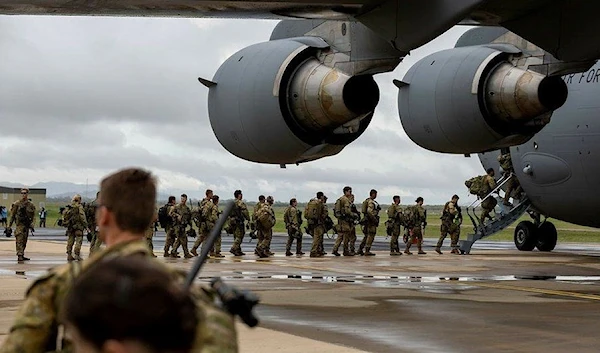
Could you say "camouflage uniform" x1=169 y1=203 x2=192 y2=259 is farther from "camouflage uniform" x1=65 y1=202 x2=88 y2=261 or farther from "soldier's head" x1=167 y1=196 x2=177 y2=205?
"camouflage uniform" x1=65 y1=202 x2=88 y2=261

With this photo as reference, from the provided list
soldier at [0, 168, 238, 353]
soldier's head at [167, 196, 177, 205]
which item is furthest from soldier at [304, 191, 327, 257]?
soldier at [0, 168, 238, 353]

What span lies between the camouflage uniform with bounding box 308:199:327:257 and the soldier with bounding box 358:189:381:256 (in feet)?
3.00

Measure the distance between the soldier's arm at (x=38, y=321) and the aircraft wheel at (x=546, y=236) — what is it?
884 inches

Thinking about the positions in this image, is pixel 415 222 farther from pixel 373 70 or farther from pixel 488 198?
pixel 373 70

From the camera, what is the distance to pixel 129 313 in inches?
73.5

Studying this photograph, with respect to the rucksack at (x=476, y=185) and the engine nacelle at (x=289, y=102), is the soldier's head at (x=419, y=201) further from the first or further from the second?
the engine nacelle at (x=289, y=102)

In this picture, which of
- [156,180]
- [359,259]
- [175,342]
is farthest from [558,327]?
[359,259]

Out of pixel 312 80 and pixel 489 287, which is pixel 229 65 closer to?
pixel 312 80

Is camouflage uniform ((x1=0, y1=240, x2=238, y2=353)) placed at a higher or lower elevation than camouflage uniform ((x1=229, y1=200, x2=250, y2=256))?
lower

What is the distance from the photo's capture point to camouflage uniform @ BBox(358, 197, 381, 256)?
77.4ft

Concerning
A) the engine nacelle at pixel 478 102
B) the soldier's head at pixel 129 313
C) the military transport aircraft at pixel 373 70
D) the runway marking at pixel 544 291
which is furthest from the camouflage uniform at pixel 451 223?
the soldier's head at pixel 129 313

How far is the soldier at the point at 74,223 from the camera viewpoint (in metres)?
21.2

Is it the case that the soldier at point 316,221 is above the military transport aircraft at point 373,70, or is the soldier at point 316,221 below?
below

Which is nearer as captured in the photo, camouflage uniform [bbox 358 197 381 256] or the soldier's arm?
the soldier's arm
